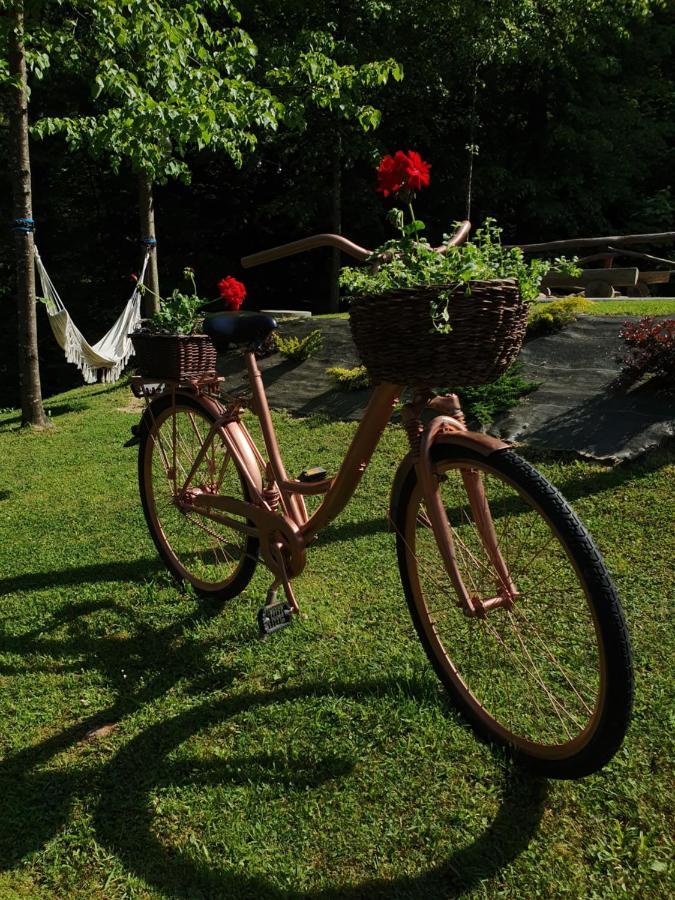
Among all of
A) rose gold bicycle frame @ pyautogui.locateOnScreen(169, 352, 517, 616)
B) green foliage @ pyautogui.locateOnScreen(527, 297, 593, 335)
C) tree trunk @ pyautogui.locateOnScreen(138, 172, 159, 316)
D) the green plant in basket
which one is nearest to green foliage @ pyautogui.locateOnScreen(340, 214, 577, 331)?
the green plant in basket

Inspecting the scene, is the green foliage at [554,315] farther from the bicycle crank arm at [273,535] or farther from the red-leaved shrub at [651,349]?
the bicycle crank arm at [273,535]

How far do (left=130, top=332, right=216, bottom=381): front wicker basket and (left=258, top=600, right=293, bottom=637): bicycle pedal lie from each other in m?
1.12

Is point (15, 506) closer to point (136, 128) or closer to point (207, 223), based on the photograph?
point (136, 128)

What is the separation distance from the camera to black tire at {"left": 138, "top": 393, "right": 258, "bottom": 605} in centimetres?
333

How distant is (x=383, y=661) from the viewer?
2.89 m

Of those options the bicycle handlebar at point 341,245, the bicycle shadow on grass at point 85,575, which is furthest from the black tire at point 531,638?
the bicycle shadow on grass at point 85,575

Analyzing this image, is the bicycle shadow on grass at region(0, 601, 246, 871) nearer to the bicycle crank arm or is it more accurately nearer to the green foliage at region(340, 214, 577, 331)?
the bicycle crank arm

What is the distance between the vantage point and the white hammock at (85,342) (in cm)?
798

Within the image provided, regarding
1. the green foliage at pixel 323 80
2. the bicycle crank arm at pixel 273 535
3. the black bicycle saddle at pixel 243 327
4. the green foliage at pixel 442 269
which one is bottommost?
the bicycle crank arm at pixel 273 535

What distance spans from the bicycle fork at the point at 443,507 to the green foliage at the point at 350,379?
17.4 feet

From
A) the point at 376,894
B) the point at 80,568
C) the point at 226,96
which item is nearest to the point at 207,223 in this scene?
the point at 226,96

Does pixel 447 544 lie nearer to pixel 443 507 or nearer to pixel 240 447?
pixel 443 507

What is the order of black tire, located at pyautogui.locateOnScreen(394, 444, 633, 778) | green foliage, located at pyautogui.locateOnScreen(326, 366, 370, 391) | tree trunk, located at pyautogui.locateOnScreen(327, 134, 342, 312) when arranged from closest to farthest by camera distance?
black tire, located at pyautogui.locateOnScreen(394, 444, 633, 778), green foliage, located at pyautogui.locateOnScreen(326, 366, 370, 391), tree trunk, located at pyautogui.locateOnScreen(327, 134, 342, 312)

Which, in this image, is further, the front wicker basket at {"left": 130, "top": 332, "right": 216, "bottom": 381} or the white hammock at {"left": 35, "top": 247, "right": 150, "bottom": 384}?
the white hammock at {"left": 35, "top": 247, "right": 150, "bottom": 384}
